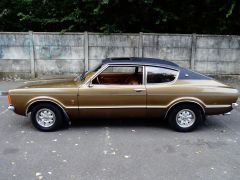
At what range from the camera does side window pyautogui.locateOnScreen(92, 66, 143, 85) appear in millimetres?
6154

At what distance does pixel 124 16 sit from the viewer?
39.3 feet

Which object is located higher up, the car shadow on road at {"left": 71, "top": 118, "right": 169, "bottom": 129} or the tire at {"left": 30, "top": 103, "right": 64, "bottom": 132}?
the tire at {"left": 30, "top": 103, "right": 64, "bottom": 132}

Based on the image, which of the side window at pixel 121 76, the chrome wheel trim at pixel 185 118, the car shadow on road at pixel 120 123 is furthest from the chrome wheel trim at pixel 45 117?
the chrome wheel trim at pixel 185 118

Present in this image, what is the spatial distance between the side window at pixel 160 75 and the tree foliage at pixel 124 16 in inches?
223

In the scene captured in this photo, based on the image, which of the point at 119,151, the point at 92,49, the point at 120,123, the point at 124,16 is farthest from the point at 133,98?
the point at 124,16

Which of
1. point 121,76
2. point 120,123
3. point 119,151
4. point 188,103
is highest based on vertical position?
point 121,76

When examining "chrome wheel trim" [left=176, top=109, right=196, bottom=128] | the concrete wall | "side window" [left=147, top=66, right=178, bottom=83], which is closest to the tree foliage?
the concrete wall

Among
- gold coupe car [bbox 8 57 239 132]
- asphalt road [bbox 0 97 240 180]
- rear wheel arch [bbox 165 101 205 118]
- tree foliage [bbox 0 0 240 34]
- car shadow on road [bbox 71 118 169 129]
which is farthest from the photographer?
tree foliage [bbox 0 0 240 34]

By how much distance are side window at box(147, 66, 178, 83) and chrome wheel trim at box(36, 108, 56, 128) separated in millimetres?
2207

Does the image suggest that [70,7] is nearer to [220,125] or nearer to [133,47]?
[133,47]

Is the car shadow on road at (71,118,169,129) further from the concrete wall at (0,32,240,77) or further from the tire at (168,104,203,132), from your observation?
the concrete wall at (0,32,240,77)

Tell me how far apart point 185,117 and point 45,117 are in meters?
3.02

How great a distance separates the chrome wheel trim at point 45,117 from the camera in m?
5.94

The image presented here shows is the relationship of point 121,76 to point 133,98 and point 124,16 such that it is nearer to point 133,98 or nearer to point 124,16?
point 133,98
